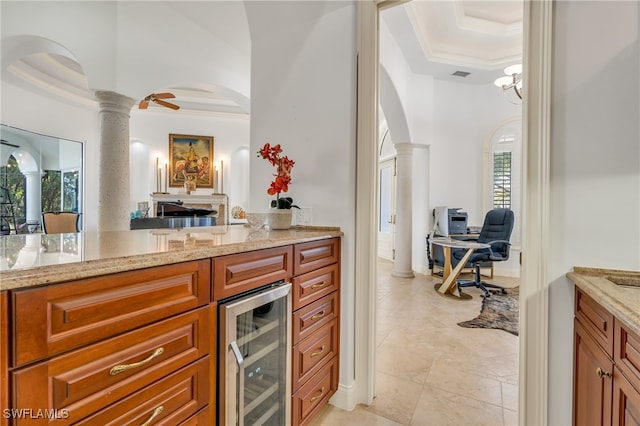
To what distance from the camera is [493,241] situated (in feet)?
13.7

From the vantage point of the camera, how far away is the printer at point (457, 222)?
5.14 metres

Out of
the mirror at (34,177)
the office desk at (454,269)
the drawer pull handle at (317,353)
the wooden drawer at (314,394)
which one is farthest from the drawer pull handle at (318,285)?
the mirror at (34,177)

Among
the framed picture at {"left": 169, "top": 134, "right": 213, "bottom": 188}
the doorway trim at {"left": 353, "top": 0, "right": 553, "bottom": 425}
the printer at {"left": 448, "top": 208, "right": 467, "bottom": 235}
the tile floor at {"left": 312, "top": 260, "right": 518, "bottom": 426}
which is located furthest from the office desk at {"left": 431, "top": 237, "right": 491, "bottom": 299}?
the framed picture at {"left": 169, "top": 134, "right": 213, "bottom": 188}

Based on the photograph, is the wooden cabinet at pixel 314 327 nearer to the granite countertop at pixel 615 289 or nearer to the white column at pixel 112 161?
the granite countertop at pixel 615 289

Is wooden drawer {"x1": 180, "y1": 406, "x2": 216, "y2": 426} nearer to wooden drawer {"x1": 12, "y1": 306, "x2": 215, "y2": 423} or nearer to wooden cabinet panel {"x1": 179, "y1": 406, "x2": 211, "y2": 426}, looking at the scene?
wooden cabinet panel {"x1": 179, "y1": 406, "x2": 211, "y2": 426}

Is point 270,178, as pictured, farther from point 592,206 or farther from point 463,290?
point 463,290

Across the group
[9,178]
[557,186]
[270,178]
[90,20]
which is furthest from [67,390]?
[9,178]

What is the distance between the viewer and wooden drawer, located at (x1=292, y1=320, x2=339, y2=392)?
1.50 metres

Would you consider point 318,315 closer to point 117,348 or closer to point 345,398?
point 345,398

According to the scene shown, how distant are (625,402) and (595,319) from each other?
30 cm

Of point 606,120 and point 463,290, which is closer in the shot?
point 606,120

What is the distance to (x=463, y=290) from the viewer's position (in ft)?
15.0

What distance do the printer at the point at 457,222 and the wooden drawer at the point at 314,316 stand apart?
3876 millimetres

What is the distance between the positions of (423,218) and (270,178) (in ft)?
13.2
